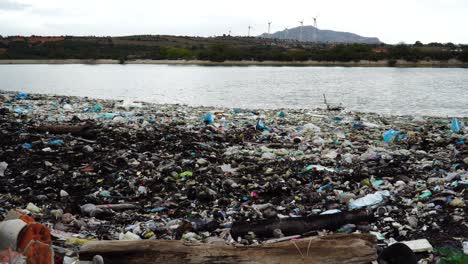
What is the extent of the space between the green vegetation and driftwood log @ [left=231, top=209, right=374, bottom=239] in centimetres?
6330

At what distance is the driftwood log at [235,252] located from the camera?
264 cm

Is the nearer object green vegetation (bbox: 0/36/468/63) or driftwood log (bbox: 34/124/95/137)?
driftwood log (bbox: 34/124/95/137)

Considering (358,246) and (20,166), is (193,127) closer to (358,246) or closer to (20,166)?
(20,166)

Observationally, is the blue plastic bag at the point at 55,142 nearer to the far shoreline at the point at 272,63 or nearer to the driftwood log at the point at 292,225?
the driftwood log at the point at 292,225

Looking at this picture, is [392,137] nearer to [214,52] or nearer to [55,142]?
[55,142]

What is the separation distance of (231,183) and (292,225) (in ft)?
5.31

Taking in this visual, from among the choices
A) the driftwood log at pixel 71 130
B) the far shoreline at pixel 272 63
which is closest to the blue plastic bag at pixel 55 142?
the driftwood log at pixel 71 130

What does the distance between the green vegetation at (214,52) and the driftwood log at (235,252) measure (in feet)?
210

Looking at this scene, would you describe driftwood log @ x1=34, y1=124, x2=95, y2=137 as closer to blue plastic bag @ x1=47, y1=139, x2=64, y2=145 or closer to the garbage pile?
the garbage pile

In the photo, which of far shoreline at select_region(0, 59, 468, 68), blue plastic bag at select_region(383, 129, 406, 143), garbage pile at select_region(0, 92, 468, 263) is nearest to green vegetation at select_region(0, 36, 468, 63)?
far shoreline at select_region(0, 59, 468, 68)

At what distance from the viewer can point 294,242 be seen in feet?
8.98

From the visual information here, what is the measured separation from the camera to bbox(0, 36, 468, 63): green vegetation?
64.1 m

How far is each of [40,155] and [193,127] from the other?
320 centimetres

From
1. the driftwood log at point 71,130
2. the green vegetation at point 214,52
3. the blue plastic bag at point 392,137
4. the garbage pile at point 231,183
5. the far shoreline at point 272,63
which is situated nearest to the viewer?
the garbage pile at point 231,183
